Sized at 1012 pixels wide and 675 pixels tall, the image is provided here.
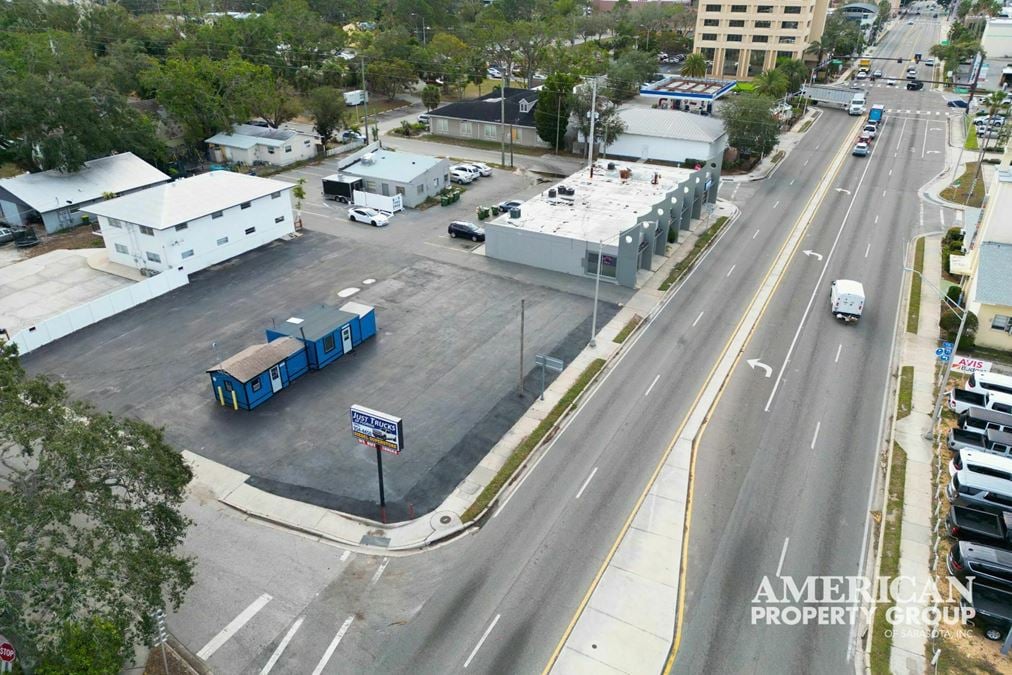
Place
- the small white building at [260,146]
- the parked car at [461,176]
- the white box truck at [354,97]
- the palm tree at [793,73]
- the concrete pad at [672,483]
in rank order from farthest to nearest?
the palm tree at [793,73] < the white box truck at [354,97] < the small white building at [260,146] < the parked car at [461,176] < the concrete pad at [672,483]

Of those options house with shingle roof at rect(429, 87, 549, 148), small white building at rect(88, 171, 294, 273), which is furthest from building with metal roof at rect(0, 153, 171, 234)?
house with shingle roof at rect(429, 87, 549, 148)

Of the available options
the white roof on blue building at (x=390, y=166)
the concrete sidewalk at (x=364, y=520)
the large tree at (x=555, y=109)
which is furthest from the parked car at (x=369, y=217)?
the concrete sidewalk at (x=364, y=520)

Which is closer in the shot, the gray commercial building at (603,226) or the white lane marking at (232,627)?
the white lane marking at (232,627)

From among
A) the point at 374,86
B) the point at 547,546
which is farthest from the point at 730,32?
the point at 547,546

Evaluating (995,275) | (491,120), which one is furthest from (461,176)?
(995,275)

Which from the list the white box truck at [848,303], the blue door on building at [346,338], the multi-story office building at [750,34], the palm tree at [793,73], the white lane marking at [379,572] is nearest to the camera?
the white lane marking at [379,572]

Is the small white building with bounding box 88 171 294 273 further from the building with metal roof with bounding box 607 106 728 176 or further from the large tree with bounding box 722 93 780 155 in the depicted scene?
the large tree with bounding box 722 93 780 155

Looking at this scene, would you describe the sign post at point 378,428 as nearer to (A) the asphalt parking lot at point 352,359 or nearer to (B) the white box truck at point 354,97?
(A) the asphalt parking lot at point 352,359
